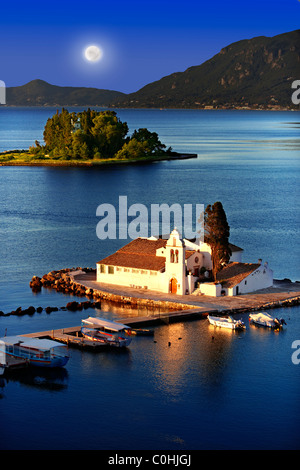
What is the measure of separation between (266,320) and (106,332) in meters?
8.84

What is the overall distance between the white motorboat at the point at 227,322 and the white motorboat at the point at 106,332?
4.54 m

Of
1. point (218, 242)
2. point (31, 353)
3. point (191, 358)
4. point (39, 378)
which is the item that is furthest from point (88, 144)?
point (39, 378)

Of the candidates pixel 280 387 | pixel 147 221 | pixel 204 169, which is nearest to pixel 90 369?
pixel 280 387

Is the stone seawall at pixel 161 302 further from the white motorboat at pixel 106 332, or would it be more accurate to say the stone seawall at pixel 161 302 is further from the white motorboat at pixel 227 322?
the white motorboat at pixel 106 332

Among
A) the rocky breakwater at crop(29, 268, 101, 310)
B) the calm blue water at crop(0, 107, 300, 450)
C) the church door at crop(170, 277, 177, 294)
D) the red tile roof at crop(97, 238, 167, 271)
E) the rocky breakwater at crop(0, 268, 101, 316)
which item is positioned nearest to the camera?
the calm blue water at crop(0, 107, 300, 450)

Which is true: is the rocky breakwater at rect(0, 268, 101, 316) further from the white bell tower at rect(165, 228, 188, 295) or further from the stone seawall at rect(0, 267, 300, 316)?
the white bell tower at rect(165, 228, 188, 295)

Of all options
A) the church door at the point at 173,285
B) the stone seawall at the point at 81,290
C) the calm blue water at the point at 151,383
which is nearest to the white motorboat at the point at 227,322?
the calm blue water at the point at 151,383

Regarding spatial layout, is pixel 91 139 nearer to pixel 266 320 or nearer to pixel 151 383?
pixel 266 320

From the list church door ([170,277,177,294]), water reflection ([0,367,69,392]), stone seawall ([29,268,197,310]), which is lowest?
water reflection ([0,367,69,392])

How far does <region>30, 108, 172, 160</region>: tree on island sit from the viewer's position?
149 m

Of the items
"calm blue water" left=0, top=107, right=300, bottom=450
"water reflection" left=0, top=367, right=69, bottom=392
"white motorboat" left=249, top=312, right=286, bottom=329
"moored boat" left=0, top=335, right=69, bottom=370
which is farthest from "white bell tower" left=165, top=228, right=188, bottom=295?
"water reflection" left=0, top=367, right=69, bottom=392

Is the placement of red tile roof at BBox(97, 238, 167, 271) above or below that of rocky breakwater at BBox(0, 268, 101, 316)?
above

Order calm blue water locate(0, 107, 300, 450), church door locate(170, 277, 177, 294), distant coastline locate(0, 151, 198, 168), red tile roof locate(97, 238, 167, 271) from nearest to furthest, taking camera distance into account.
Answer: calm blue water locate(0, 107, 300, 450)
church door locate(170, 277, 177, 294)
red tile roof locate(97, 238, 167, 271)
distant coastline locate(0, 151, 198, 168)
